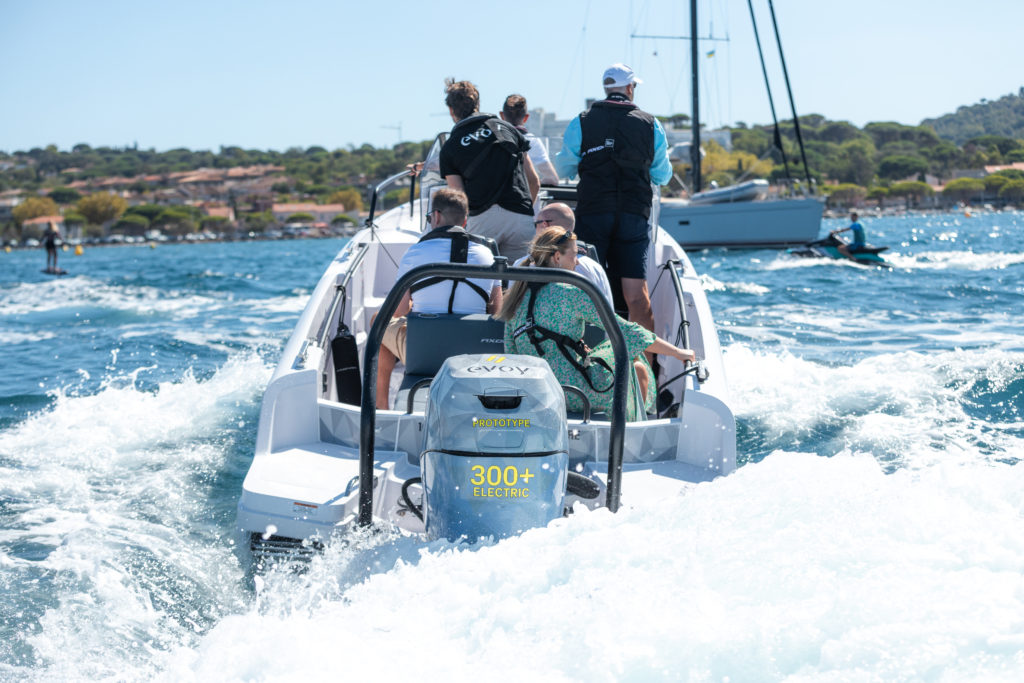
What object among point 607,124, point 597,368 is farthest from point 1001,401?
point 597,368

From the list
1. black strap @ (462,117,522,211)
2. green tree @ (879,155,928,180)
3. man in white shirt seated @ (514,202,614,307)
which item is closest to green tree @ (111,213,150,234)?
green tree @ (879,155,928,180)

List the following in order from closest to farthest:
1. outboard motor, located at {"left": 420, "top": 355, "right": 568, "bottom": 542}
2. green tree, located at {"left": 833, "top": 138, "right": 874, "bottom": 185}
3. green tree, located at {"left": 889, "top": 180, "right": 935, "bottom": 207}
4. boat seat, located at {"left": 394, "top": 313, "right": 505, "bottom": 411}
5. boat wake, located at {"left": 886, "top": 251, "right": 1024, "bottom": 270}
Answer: outboard motor, located at {"left": 420, "top": 355, "right": 568, "bottom": 542}
boat seat, located at {"left": 394, "top": 313, "right": 505, "bottom": 411}
boat wake, located at {"left": 886, "top": 251, "right": 1024, "bottom": 270}
green tree, located at {"left": 889, "top": 180, "right": 935, "bottom": 207}
green tree, located at {"left": 833, "top": 138, "right": 874, "bottom": 185}

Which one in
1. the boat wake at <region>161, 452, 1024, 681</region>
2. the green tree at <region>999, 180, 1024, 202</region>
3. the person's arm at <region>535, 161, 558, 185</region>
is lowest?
the boat wake at <region>161, 452, 1024, 681</region>

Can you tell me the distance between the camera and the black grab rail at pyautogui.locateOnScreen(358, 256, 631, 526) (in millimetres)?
2535

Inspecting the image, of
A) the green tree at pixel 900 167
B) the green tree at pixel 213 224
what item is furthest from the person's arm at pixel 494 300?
the green tree at pixel 900 167

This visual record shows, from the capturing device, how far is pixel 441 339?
3.53 metres

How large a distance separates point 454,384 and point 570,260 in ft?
2.98

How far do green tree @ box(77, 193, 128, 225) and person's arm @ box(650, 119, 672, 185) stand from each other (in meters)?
125

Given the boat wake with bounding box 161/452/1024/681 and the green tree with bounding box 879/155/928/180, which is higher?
the green tree with bounding box 879/155/928/180

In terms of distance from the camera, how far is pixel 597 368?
3.27 meters

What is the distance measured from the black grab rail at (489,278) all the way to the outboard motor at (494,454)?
22 centimetres

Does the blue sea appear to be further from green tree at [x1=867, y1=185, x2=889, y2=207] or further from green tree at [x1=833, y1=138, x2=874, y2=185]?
green tree at [x1=833, y1=138, x2=874, y2=185]

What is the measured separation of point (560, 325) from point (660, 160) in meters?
2.20

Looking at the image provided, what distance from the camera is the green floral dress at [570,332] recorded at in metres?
3.10
